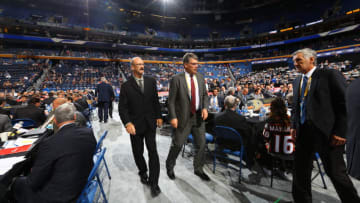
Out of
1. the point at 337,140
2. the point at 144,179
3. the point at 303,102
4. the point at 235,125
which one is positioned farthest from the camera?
the point at 235,125

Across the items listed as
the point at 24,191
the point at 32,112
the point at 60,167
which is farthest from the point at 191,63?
the point at 32,112

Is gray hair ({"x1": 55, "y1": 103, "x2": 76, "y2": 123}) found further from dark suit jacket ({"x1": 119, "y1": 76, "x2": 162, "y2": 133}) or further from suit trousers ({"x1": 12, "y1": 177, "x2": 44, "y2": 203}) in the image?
dark suit jacket ({"x1": 119, "y1": 76, "x2": 162, "y2": 133})

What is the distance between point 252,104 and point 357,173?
3.37 m

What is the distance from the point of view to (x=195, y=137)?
2420 millimetres

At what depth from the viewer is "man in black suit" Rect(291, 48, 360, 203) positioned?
1.38 meters

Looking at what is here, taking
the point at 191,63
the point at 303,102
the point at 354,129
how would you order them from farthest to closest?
the point at 191,63, the point at 303,102, the point at 354,129

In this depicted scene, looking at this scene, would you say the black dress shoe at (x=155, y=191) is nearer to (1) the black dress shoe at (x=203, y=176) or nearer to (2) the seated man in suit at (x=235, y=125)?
(1) the black dress shoe at (x=203, y=176)

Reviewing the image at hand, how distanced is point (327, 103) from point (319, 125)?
220 mm

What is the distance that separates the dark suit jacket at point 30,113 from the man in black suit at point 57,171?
2764 mm

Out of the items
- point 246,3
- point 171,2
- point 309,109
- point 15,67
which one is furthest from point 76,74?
point 246,3

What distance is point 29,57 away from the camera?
1988 centimetres

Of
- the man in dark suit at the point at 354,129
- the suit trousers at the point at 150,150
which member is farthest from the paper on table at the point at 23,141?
the man in dark suit at the point at 354,129

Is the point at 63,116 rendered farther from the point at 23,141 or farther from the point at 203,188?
the point at 203,188

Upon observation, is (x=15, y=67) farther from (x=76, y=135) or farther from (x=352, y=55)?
(x=352, y=55)
